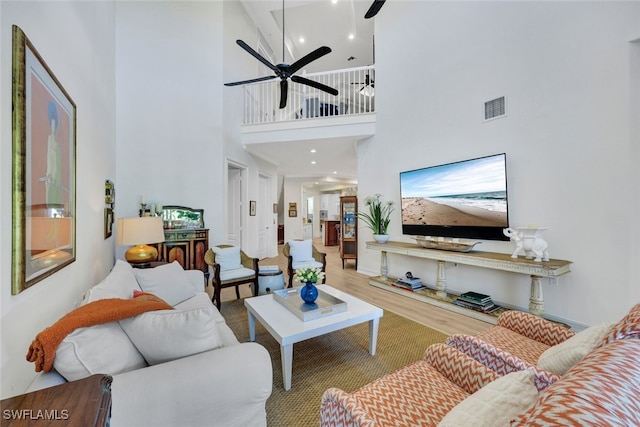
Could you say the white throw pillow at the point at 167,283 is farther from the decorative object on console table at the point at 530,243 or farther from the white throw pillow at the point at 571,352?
the decorative object on console table at the point at 530,243

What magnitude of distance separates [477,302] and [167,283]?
11.0 feet

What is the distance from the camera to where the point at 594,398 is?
48 centimetres

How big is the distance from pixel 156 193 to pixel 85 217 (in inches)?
85.1

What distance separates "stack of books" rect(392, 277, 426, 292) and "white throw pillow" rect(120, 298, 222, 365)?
126 inches

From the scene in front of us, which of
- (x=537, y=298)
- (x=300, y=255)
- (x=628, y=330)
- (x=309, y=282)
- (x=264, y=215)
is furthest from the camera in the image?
(x=264, y=215)

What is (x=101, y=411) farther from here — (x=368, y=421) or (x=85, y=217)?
(x=85, y=217)

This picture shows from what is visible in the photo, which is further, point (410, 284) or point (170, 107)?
point (170, 107)

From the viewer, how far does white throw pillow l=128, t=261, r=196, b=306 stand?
215 centimetres

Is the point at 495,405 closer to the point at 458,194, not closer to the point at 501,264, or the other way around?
the point at 501,264

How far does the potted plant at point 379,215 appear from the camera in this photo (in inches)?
166

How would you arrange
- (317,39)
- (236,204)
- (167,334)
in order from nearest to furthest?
(167,334) → (236,204) → (317,39)

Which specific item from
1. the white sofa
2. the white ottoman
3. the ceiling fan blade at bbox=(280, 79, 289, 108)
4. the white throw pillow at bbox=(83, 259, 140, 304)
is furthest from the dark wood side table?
the ceiling fan blade at bbox=(280, 79, 289, 108)

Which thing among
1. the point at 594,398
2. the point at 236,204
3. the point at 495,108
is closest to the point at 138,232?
the point at 236,204

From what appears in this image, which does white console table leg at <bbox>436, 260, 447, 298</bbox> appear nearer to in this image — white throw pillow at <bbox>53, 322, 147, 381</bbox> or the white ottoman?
the white ottoman
